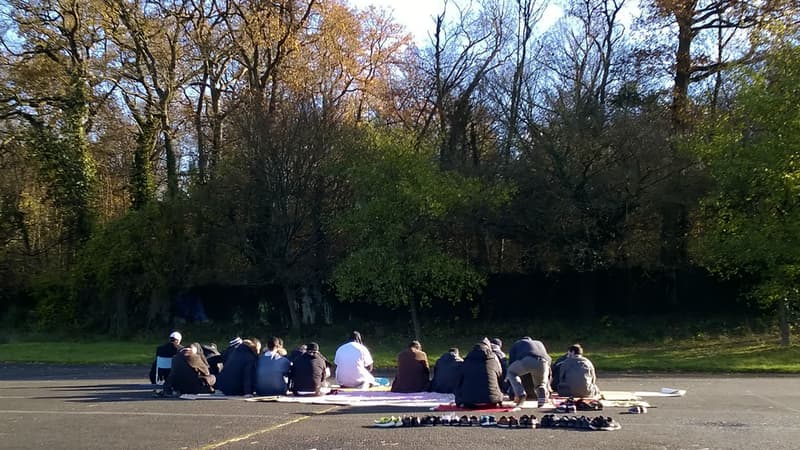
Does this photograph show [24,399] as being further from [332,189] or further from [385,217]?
[332,189]

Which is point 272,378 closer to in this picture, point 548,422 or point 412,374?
point 412,374

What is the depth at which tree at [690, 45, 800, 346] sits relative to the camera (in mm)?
24328

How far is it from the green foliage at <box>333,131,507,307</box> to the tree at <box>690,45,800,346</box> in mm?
8153

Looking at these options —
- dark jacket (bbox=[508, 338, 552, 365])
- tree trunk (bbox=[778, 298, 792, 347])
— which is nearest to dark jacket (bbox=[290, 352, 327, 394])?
dark jacket (bbox=[508, 338, 552, 365])

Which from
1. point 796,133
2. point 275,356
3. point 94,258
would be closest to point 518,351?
point 275,356

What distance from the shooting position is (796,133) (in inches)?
952

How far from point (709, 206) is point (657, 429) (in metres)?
18.6

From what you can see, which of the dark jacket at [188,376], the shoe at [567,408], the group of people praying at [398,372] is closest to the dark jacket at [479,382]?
the group of people praying at [398,372]

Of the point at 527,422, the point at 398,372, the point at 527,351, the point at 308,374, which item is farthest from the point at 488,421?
the point at 308,374

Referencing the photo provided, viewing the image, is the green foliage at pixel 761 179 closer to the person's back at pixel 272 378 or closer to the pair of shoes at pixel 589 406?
the pair of shoes at pixel 589 406

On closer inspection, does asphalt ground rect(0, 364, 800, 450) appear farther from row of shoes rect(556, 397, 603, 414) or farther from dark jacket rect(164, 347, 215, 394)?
Answer: dark jacket rect(164, 347, 215, 394)

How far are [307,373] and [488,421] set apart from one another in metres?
5.66

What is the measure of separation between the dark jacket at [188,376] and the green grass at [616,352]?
7.71m

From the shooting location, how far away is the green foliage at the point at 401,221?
29.7 m
